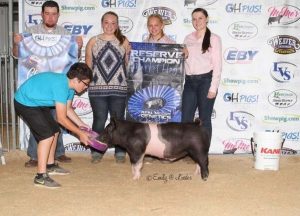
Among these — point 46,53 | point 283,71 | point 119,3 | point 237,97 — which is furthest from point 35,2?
point 283,71

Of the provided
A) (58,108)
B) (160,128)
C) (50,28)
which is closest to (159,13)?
(50,28)

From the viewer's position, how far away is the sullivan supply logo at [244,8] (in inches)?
264

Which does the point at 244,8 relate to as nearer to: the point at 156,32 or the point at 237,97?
the point at 237,97

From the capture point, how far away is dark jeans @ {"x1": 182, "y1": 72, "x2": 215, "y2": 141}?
19.8 feet

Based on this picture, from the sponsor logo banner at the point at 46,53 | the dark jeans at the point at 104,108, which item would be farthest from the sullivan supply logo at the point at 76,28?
the dark jeans at the point at 104,108

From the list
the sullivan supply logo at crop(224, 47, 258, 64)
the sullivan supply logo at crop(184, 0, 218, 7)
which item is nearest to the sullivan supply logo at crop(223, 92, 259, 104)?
the sullivan supply logo at crop(224, 47, 258, 64)

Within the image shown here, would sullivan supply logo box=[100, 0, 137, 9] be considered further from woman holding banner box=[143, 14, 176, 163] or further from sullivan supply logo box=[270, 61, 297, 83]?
sullivan supply logo box=[270, 61, 297, 83]

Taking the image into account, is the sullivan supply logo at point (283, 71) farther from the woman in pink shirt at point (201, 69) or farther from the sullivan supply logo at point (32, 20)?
the sullivan supply logo at point (32, 20)

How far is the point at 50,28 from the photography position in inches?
242

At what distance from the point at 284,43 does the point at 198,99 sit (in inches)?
66.5

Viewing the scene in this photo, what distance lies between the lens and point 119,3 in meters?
6.70

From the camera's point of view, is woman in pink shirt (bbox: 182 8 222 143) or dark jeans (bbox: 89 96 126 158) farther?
dark jeans (bbox: 89 96 126 158)

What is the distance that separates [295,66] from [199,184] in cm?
274

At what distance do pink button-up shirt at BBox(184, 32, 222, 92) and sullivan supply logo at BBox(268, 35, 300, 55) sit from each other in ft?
4.08
